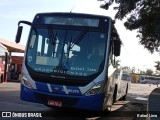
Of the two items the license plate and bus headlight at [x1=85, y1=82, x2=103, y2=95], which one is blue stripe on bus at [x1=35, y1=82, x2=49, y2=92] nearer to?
the license plate

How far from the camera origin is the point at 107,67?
12312 mm

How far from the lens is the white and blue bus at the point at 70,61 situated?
1197 cm

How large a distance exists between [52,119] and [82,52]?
2241mm

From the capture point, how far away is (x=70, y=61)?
40.1 feet

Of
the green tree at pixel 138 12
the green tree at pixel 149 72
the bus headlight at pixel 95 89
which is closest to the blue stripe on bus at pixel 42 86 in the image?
the bus headlight at pixel 95 89

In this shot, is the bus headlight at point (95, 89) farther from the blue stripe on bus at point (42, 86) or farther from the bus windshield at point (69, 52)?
the blue stripe on bus at point (42, 86)

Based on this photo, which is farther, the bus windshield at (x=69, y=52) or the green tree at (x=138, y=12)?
→ the green tree at (x=138, y=12)

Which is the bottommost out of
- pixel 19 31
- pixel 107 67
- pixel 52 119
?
pixel 52 119

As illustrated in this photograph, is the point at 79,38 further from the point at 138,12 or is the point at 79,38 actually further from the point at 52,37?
the point at 138,12

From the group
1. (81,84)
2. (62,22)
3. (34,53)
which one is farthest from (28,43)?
(81,84)

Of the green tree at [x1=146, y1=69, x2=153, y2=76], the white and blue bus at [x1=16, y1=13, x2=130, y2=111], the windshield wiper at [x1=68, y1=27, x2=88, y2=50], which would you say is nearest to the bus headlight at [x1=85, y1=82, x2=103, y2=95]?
the white and blue bus at [x1=16, y1=13, x2=130, y2=111]

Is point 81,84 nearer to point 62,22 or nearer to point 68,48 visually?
point 68,48

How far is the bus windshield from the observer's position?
39.9ft

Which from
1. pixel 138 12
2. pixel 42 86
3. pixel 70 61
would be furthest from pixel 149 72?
pixel 42 86
